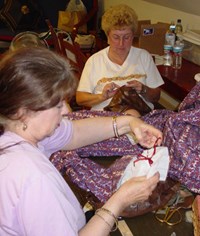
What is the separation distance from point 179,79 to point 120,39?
495 mm

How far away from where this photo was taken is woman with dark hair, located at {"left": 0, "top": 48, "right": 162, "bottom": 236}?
0.81 m

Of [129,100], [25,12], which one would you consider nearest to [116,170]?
[129,100]

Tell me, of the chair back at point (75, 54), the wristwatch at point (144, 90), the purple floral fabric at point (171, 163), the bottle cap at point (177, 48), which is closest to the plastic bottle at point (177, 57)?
the bottle cap at point (177, 48)

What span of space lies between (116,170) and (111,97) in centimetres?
84

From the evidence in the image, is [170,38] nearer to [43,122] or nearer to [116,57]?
[116,57]

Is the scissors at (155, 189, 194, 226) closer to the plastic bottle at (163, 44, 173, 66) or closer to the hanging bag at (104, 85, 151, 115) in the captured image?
the hanging bag at (104, 85, 151, 115)

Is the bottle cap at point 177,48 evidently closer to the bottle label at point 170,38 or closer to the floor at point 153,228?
the bottle label at point 170,38

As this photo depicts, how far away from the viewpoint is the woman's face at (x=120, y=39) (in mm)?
2066

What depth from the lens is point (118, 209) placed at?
3.21 feet

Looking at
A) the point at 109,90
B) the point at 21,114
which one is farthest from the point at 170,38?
the point at 21,114

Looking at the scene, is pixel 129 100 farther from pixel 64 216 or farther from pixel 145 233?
pixel 64 216

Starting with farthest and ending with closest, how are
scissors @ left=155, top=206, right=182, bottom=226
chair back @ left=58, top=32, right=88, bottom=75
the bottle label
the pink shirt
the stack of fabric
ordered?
the bottle label < chair back @ left=58, top=32, right=88, bottom=75 < scissors @ left=155, top=206, right=182, bottom=226 < the stack of fabric < the pink shirt

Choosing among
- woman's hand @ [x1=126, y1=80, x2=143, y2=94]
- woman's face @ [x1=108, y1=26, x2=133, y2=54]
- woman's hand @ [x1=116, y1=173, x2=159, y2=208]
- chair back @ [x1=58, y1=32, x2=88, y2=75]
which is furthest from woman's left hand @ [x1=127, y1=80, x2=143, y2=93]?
woman's hand @ [x1=116, y1=173, x2=159, y2=208]

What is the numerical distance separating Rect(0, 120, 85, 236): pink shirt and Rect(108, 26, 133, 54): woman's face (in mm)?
1358
